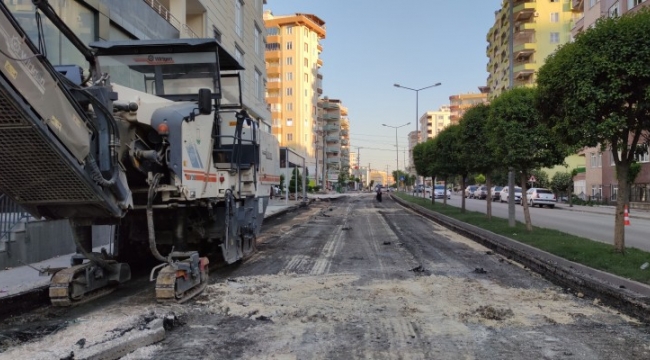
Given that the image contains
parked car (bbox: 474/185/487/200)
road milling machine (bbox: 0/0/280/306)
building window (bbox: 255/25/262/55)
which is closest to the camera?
road milling machine (bbox: 0/0/280/306)

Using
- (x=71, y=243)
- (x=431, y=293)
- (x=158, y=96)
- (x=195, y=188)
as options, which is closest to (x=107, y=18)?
(x=71, y=243)

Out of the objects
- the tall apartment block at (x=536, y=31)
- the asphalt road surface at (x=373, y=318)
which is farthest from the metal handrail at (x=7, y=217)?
the tall apartment block at (x=536, y=31)

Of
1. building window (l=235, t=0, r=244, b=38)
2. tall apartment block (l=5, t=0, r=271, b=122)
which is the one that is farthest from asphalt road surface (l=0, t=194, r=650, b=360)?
building window (l=235, t=0, r=244, b=38)

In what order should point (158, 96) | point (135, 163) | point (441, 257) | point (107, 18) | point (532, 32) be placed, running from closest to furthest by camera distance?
point (135, 163)
point (158, 96)
point (441, 257)
point (107, 18)
point (532, 32)

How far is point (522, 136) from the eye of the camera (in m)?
14.2

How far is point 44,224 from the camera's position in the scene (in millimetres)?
9617

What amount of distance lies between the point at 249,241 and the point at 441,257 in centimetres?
425

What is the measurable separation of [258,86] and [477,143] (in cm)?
1942

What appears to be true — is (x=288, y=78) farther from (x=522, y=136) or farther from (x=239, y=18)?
(x=522, y=136)

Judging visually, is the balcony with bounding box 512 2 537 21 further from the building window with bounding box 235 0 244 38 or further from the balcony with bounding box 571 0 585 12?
the building window with bounding box 235 0 244 38

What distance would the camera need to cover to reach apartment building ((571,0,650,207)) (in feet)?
126

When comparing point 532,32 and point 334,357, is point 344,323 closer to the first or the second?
point 334,357

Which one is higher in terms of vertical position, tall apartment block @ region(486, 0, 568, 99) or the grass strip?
tall apartment block @ region(486, 0, 568, 99)

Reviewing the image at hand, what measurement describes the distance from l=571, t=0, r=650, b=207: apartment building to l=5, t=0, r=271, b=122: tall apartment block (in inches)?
849
